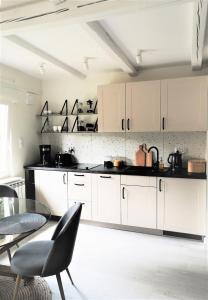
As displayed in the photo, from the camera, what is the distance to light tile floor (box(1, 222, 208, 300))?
2186 mm

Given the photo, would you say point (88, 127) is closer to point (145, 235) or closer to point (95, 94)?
point (95, 94)

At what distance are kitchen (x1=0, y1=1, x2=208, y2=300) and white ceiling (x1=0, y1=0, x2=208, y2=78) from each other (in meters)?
0.02

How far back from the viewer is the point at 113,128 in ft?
12.0

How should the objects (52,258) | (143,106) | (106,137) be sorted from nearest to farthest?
(52,258)
(143,106)
(106,137)

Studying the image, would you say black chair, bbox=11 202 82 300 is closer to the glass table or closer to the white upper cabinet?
the glass table

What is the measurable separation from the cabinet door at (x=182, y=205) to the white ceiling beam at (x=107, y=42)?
5.36ft

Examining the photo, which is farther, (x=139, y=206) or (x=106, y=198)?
(x=106, y=198)

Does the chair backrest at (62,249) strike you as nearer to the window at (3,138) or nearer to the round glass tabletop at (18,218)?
the round glass tabletop at (18,218)

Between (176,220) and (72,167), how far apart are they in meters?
1.71

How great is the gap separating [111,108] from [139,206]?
1.50 meters

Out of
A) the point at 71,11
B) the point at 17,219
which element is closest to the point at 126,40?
the point at 71,11

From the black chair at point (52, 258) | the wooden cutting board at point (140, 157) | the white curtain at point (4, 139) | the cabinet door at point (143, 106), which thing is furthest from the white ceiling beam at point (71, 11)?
the wooden cutting board at point (140, 157)

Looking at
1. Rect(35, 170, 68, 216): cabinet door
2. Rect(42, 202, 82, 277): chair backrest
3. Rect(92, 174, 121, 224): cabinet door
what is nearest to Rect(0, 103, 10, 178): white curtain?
Rect(35, 170, 68, 216): cabinet door

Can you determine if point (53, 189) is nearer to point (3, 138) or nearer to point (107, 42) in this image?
point (3, 138)
